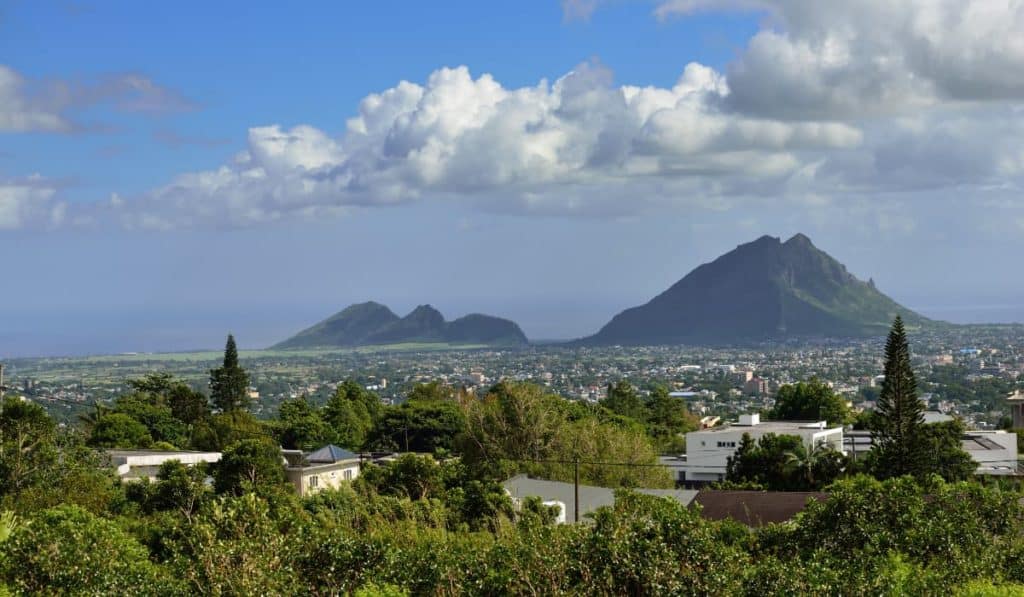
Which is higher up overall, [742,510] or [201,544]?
[201,544]

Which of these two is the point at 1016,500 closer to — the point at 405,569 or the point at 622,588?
the point at 622,588

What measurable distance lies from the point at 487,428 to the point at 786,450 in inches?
428

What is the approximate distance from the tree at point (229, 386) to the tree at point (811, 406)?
85.3 feet

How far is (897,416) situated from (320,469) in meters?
16.6

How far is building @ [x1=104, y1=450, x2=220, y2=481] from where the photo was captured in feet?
111

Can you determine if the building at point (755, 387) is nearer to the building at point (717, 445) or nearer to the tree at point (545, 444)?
the building at point (717, 445)

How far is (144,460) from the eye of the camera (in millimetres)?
36062

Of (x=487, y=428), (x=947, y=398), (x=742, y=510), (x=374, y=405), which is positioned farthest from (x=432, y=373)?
(x=742, y=510)

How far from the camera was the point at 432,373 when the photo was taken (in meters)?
149

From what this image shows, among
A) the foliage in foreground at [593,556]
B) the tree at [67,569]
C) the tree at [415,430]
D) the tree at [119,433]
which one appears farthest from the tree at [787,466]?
the tree at [67,569]

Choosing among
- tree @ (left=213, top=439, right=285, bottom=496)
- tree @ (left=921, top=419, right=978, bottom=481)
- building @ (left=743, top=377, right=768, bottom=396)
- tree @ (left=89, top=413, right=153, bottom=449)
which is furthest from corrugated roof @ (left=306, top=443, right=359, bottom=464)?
building @ (left=743, top=377, right=768, bottom=396)

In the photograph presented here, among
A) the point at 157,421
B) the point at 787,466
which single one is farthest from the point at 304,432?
the point at 787,466

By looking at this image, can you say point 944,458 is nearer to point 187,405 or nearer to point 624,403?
point 624,403

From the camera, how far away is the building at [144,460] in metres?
33.8
